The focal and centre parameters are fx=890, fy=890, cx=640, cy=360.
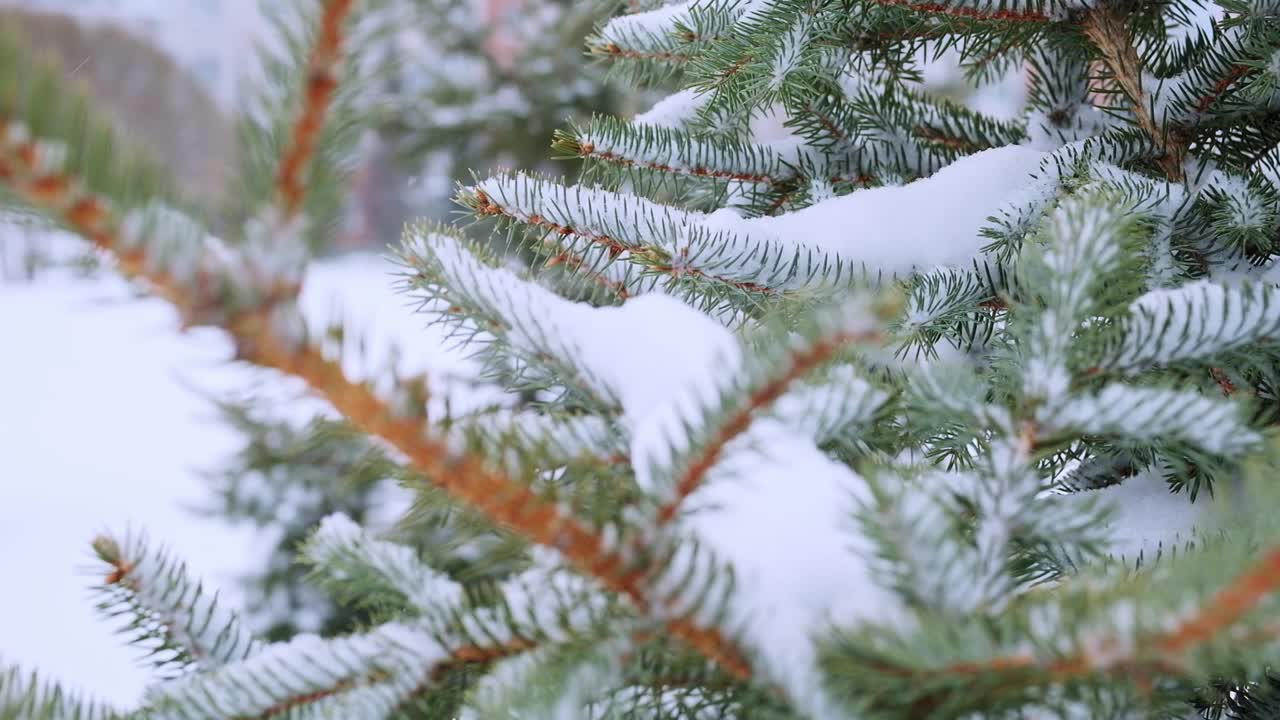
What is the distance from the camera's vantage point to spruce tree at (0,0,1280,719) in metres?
0.23

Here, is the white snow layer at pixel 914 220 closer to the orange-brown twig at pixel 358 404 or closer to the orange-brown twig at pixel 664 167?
the orange-brown twig at pixel 664 167

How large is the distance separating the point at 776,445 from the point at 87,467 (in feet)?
15.6

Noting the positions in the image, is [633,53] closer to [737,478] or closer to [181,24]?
[737,478]

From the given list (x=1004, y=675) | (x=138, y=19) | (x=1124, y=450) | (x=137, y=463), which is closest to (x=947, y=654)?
(x=1004, y=675)

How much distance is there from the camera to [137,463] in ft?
14.3

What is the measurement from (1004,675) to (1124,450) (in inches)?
15.3

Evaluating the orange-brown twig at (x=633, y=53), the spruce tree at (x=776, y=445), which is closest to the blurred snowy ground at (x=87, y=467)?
the orange-brown twig at (x=633, y=53)

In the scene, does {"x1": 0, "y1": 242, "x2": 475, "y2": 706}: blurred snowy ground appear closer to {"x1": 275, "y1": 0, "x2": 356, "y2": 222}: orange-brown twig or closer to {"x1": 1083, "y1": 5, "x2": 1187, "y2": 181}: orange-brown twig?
{"x1": 1083, "y1": 5, "x2": 1187, "y2": 181}: orange-brown twig

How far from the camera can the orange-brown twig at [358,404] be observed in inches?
8.3

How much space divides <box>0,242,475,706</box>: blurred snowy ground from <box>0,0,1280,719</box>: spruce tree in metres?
0.82

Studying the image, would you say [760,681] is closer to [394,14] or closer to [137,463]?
[394,14]

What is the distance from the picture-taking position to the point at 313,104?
0.23 m

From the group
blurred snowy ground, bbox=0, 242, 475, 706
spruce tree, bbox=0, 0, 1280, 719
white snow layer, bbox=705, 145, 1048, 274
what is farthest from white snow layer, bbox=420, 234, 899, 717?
blurred snowy ground, bbox=0, 242, 475, 706

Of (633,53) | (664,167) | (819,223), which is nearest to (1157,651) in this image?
(819,223)
